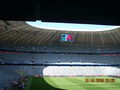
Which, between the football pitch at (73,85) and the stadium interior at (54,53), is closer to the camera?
the football pitch at (73,85)

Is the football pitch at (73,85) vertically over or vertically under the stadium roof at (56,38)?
under

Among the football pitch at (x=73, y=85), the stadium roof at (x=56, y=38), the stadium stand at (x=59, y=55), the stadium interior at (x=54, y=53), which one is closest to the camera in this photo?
the football pitch at (x=73, y=85)

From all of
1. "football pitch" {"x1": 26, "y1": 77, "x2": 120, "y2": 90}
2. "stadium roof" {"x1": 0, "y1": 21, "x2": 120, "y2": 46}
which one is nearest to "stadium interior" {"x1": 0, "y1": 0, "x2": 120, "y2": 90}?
"stadium roof" {"x1": 0, "y1": 21, "x2": 120, "y2": 46}

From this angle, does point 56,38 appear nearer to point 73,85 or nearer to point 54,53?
point 54,53

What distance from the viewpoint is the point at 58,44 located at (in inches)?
2194

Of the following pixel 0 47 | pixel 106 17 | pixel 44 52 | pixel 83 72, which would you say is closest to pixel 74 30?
pixel 83 72

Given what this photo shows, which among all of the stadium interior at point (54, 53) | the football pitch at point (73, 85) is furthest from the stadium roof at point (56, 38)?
the football pitch at point (73, 85)

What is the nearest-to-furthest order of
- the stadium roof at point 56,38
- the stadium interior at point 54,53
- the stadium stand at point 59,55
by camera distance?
the stadium interior at point 54,53 < the stadium roof at point 56,38 < the stadium stand at point 59,55

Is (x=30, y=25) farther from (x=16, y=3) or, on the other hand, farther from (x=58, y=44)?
(x=16, y=3)

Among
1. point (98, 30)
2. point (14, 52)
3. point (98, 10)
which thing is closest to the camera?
point (98, 10)

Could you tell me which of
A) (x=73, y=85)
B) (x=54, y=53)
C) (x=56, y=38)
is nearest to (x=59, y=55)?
(x=54, y=53)

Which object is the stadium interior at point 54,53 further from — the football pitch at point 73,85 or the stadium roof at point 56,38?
the football pitch at point 73,85

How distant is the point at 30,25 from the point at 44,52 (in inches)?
850

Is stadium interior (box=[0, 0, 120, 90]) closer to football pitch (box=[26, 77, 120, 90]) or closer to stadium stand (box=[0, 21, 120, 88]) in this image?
stadium stand (box=[0, 21, 120, 88])
